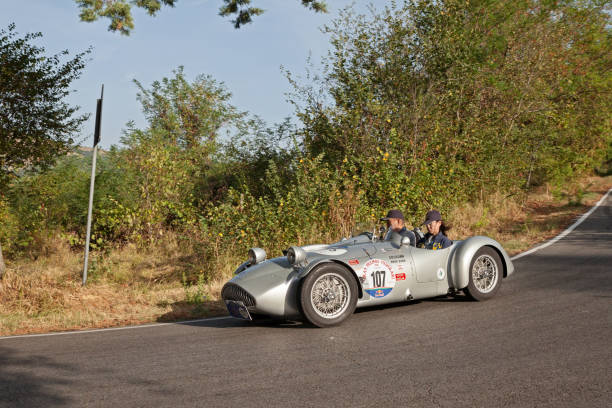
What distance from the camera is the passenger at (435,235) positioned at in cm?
765

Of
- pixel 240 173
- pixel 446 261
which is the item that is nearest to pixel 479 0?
pixel 240 173

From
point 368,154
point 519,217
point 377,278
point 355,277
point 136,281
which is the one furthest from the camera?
point 519,217

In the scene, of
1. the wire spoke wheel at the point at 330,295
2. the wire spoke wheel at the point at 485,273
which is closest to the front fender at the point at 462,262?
the wire spoke wheel at the point at 485,273

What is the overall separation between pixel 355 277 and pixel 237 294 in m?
1.41

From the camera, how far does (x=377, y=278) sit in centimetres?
684

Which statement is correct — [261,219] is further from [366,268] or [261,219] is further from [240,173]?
[240,173]

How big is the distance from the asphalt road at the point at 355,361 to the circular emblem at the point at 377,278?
341 millimetres

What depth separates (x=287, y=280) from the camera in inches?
256

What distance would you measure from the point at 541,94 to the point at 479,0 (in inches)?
174

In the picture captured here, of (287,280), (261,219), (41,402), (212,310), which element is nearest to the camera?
(41,402)

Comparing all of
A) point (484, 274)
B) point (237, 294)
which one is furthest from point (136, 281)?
point (484, 274)

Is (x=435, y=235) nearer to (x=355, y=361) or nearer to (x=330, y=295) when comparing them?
(x=330, y=295)

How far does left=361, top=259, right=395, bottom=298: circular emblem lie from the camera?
22.2ft

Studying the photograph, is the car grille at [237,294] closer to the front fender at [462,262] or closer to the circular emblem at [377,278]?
the circular emblem at [377,278]
